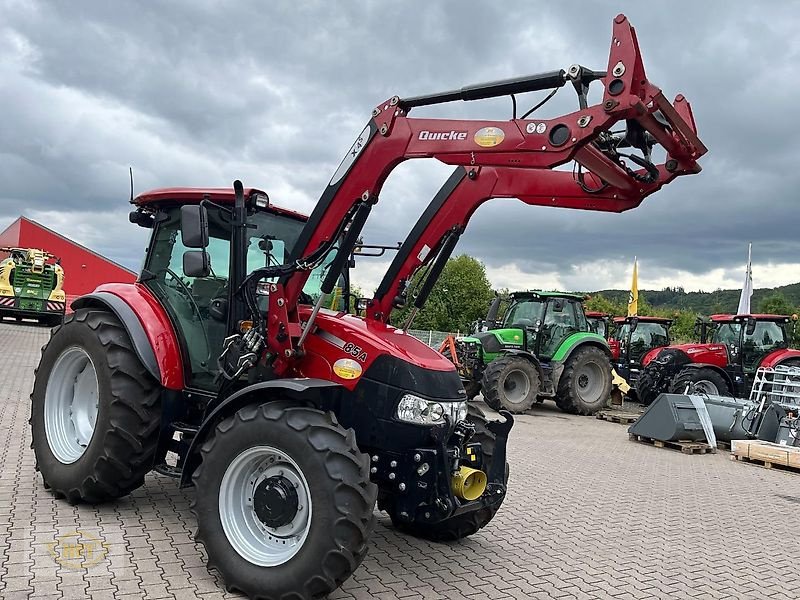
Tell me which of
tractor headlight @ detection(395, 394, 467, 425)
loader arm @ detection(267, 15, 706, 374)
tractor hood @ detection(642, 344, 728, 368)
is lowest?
tractor headlight @ detection(395, 394, 467, 425)

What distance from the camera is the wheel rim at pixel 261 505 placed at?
393cm

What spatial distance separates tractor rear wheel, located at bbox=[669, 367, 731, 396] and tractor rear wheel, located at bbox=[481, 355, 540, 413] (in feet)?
9.10

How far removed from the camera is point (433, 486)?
4.10 meters

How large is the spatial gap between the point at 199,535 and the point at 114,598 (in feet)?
1.80

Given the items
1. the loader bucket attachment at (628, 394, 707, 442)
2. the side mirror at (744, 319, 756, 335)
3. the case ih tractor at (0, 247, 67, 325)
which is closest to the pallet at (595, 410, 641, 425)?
the loader bucket attachment at (628, 394, 707, 442)

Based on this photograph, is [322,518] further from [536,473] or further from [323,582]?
[536,473]

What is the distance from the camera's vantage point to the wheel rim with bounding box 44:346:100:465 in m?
5.54

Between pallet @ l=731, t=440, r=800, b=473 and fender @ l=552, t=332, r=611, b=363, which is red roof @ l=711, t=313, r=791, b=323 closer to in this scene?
fender @ l=552, t=332, r=611, b=363

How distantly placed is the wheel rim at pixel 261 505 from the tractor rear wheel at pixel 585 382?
10789 millimetres

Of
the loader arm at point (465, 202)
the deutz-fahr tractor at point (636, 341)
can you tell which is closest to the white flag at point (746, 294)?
the deutz-fahr tractor at point (636, 341)

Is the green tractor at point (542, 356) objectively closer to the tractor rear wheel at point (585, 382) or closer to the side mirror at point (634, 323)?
the tractor rear wheel at point (585, 382)

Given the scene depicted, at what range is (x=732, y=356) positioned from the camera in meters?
14.8

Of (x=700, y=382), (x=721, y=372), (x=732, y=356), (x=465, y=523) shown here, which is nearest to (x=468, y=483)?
(x=465, y=523)

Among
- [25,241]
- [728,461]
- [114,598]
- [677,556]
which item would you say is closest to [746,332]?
[728,461]
